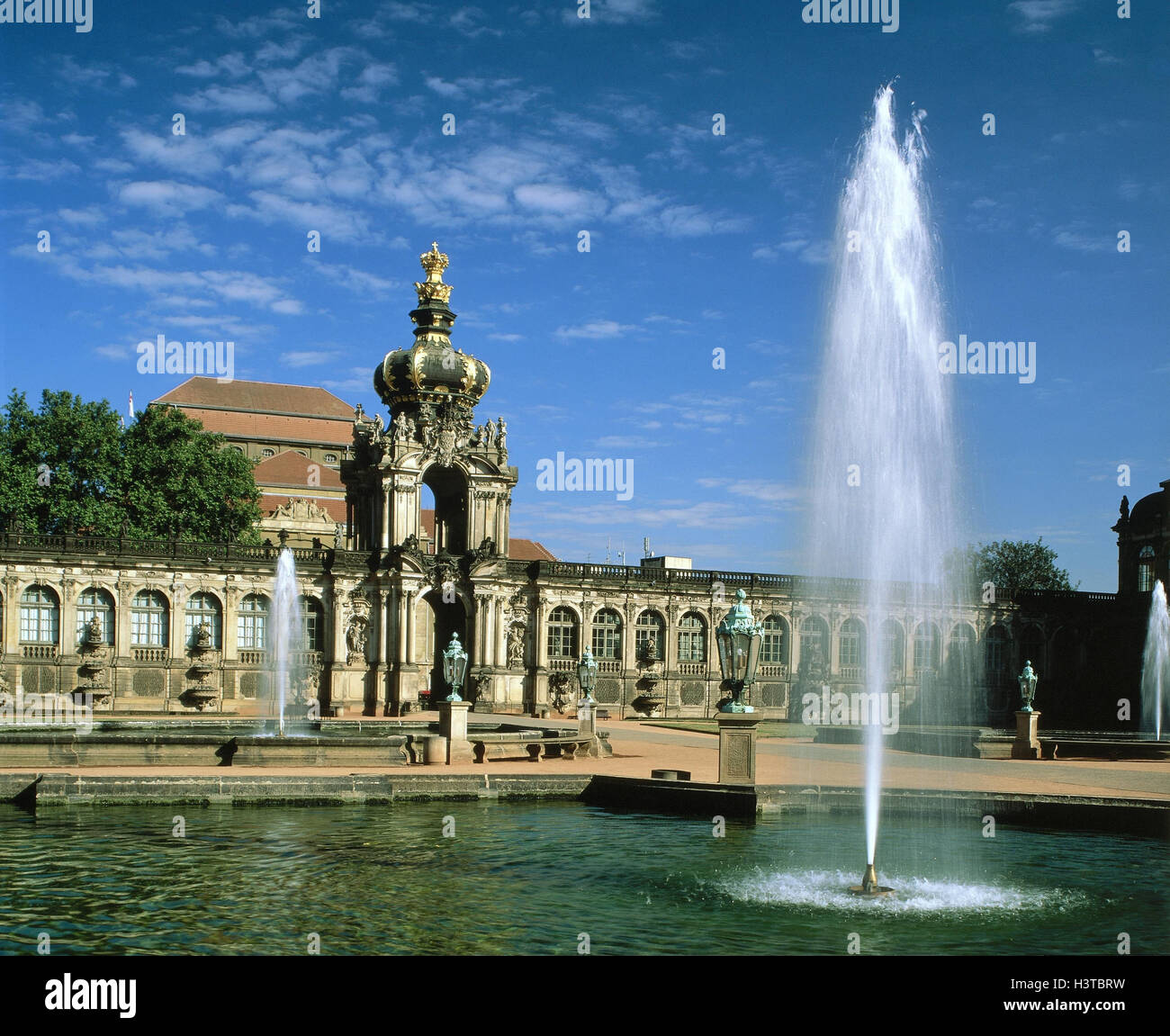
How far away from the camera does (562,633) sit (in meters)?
60.0

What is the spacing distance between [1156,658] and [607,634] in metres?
27.2

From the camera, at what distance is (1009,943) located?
1280 cm

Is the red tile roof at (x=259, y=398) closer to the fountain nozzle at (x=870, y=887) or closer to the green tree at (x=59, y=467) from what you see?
the green tree at (x=59, y=467)

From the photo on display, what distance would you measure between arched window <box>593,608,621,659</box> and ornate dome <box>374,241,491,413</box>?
13.1 meters

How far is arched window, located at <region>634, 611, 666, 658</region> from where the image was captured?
61.7 metres

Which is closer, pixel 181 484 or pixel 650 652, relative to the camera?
pixel 650 652

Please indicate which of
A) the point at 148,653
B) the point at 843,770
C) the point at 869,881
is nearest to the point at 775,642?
the point at 148,653

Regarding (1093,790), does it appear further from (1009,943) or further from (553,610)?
(553,610)

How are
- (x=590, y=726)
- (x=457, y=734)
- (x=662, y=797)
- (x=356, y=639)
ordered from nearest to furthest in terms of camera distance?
(x=662, y=797)
(x=457, y=734)
(x=590, y=726)
(x=356, y=639)

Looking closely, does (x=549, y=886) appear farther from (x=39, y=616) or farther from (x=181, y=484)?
(x=181, y=484)

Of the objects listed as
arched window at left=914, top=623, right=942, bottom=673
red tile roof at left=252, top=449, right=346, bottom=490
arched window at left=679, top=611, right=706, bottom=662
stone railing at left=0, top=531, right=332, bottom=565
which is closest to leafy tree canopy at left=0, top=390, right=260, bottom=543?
stone railing at left=0, top=531, right=332, bottom=565

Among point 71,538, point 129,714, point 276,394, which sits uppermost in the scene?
point 276,394
